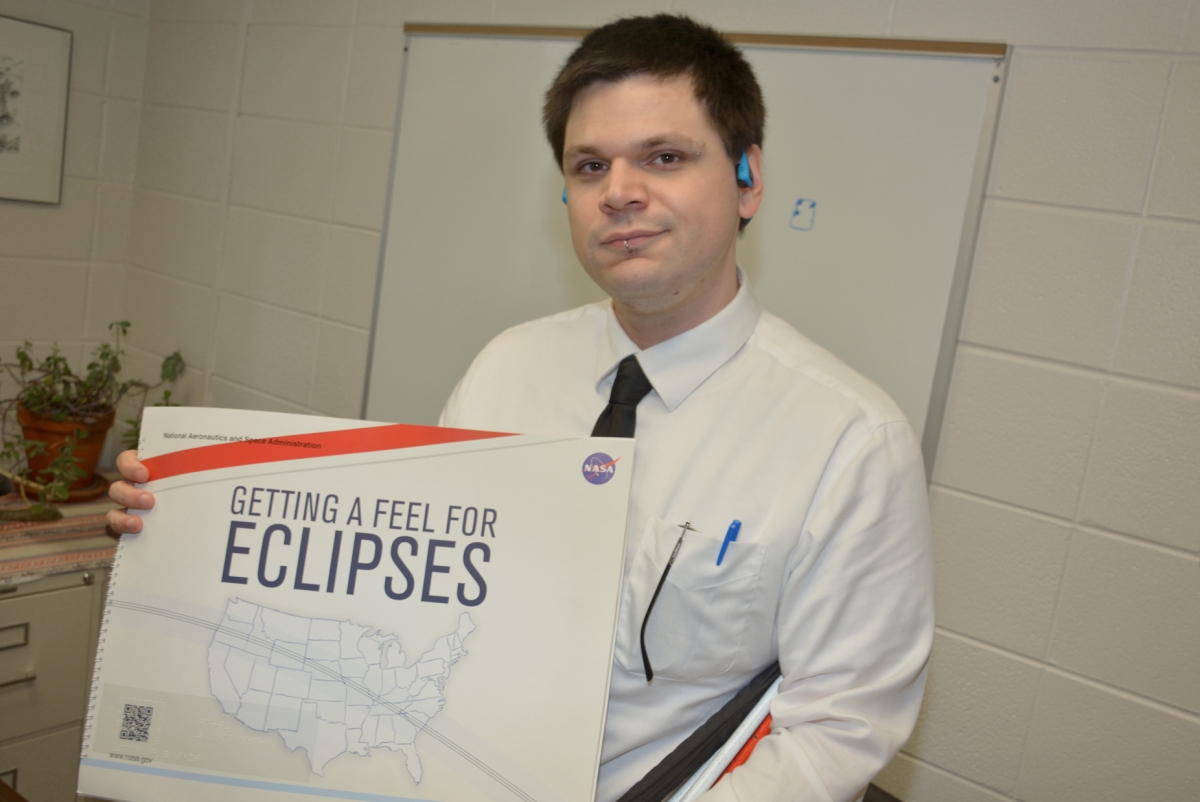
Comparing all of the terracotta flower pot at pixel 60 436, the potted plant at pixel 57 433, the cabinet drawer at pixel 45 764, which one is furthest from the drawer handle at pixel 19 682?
the terracotta flower pot at pixel 60 436

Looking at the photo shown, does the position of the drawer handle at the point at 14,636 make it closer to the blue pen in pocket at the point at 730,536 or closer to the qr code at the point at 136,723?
the qr code at the point at 136,723

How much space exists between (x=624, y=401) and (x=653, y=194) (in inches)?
11.0

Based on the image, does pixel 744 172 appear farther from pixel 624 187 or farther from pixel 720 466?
pixel 720 466

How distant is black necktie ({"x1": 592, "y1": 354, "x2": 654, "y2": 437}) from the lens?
1.20 meters

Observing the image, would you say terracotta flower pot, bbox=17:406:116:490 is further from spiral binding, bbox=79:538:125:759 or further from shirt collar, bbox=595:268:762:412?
shirt collar, bbox=595:268:762:412

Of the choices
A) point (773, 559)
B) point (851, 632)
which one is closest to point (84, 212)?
point (773, 559)

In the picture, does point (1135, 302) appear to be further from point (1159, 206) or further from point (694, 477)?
point (694, 477)

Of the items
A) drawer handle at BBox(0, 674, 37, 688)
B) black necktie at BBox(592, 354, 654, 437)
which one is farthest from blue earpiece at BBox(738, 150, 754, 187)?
drawer handle at BBox(0, 674, 37, 688)

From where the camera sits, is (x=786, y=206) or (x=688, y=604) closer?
(x=688, y=604)

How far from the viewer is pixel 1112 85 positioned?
143cm

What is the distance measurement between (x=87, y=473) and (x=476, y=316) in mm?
1276

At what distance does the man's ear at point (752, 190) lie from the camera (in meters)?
1.23

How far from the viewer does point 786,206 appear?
1.74 m

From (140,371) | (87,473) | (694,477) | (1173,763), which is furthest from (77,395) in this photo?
(1173,763)
